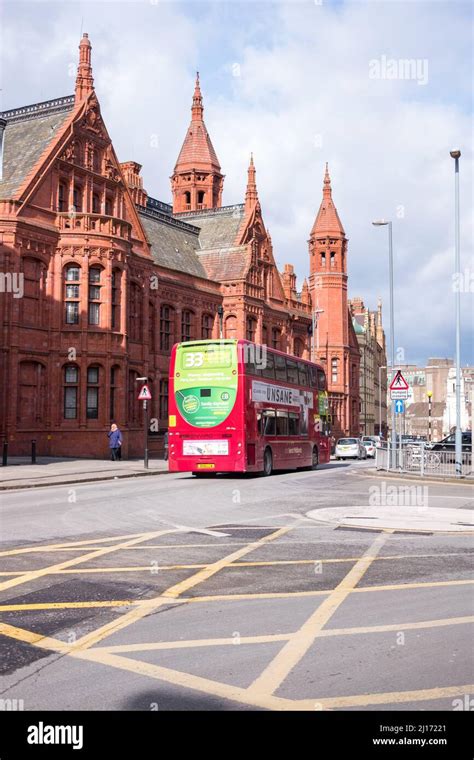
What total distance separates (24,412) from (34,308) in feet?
16.7

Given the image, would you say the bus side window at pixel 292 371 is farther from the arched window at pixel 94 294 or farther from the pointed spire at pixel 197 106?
the pointed spire at pixel 197 106

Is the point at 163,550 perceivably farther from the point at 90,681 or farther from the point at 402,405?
the point at 402,405

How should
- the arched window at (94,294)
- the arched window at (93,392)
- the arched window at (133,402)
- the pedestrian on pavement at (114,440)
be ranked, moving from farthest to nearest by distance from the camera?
the arched window at (133,402) → the arched window at (94,294) → the arched window at (93,392) → the pedestrian on pavement at (114,440)

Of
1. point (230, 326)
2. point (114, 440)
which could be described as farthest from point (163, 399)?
point (114, 440)

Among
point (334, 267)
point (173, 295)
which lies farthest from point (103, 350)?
point (334, 267)

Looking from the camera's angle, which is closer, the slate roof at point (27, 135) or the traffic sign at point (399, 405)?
the traffic sign at point (399, 405)

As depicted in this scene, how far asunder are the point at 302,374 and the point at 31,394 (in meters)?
13.8

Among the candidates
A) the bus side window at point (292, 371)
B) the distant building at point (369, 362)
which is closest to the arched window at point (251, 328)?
the bus side window at point (292, 371)

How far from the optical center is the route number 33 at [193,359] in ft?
80.4

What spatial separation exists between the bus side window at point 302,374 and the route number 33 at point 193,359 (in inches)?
273

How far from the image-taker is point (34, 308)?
121 ft

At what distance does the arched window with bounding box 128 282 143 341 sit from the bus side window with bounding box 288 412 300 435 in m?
16.5

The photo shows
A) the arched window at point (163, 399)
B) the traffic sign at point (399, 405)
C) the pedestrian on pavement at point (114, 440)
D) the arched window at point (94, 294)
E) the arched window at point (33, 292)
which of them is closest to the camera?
the traffic sign at point (399, 405)
